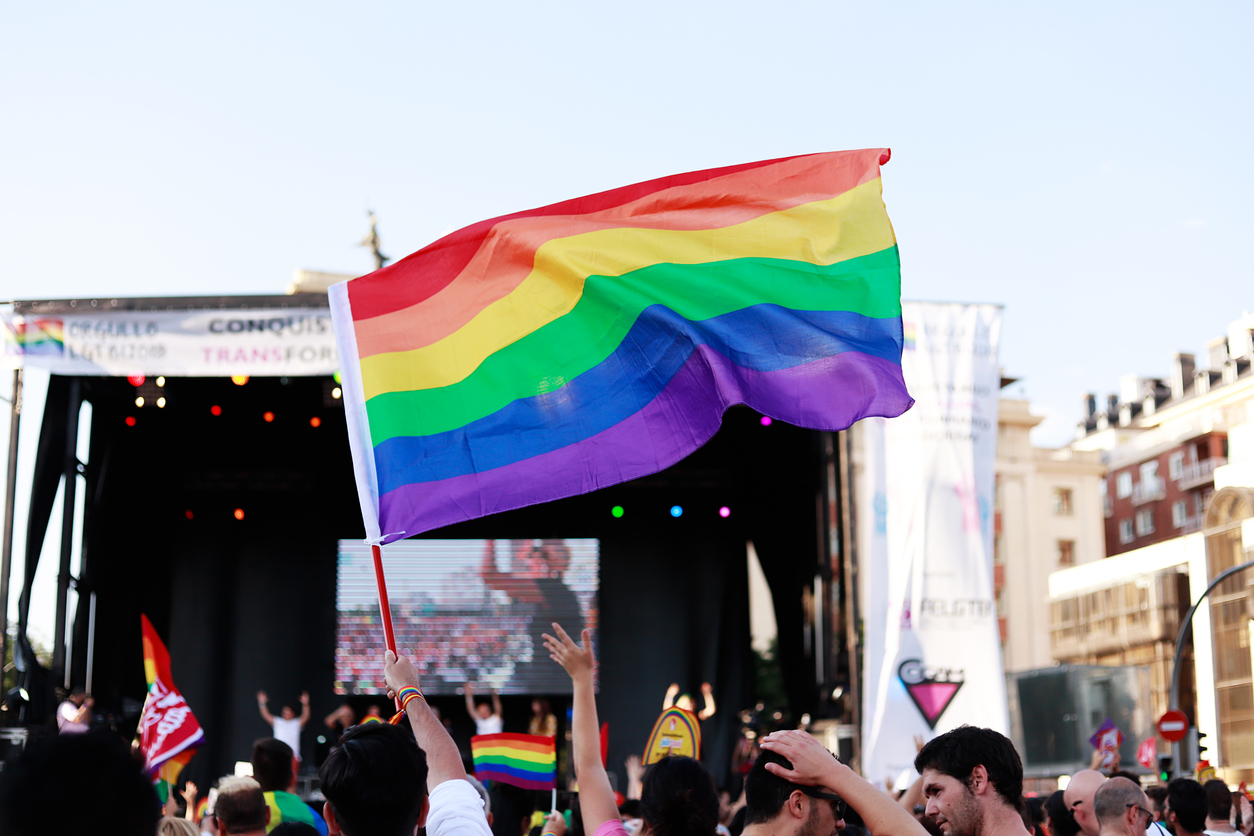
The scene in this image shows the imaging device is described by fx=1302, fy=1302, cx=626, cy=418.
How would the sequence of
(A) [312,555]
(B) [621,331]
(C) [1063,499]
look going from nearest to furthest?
(B) [621,331], (A) [312,555], (C) [1063,499]

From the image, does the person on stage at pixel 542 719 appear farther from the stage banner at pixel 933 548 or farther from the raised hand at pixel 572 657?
the raised hand at pixel 572 657

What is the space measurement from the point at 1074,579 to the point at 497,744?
46259 millimetres

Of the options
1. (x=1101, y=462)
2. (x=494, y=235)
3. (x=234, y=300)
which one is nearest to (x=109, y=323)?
(x=234, y=300)

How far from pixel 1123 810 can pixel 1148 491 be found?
184ft

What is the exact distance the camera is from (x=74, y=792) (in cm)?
140

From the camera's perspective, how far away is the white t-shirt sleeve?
8.03 ft

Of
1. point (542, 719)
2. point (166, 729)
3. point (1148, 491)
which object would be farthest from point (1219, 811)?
point (1148, 491)

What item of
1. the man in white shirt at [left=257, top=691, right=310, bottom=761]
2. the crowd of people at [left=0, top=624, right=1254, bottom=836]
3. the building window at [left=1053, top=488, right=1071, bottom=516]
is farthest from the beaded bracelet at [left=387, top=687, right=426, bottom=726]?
the building window at [left=1053, top=488, right=1071, bottom=516]

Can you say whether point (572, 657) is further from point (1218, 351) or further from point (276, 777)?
point (1218, 351)

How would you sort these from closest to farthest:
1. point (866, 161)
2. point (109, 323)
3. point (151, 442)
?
point (866, 161) → point (109, 323) → point (151, 442)

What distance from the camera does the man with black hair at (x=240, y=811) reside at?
128 inches

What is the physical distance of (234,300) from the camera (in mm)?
12555

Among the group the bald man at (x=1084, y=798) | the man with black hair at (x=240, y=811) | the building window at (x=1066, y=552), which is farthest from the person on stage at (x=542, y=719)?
the building window at (x=1066, y=552)

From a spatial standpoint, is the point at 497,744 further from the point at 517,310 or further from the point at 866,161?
the point at 866,161
